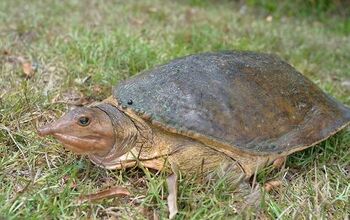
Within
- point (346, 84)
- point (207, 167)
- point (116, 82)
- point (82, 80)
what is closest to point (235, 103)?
point (207, 167)

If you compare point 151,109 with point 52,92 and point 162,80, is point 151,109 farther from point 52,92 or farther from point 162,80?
point 52,92

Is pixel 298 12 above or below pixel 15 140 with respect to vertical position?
below

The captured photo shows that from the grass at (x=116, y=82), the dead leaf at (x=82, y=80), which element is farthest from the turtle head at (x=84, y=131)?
the dead leaf at (x=82, y=80)

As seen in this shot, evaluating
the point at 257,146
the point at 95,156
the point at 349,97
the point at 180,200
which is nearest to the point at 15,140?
the point at 95,156

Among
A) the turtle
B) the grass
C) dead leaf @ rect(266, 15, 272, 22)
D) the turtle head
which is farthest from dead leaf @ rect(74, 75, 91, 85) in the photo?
dead leaf @ rect(266, 15, 272, 22)

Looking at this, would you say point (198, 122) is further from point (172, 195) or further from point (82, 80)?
point (82, 80)
